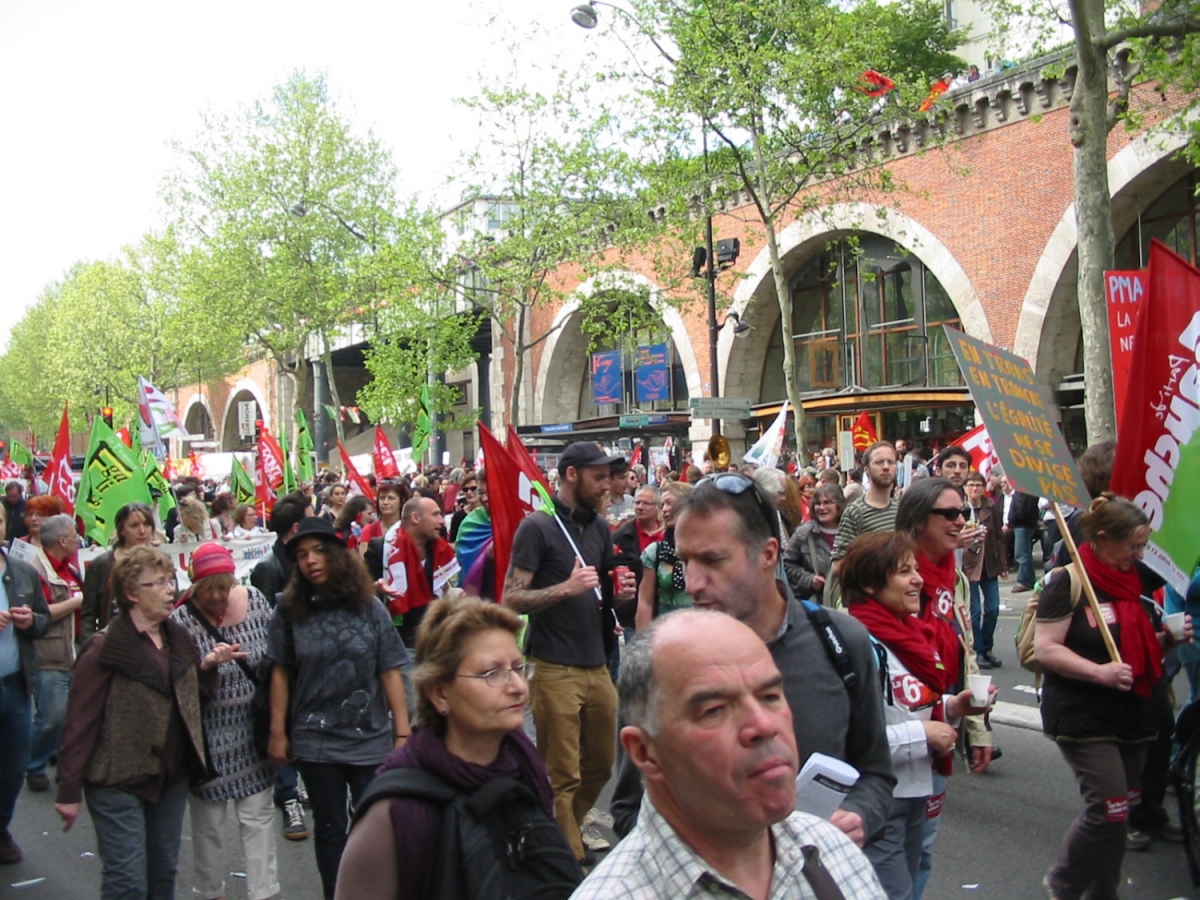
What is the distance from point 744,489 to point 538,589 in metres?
2.70

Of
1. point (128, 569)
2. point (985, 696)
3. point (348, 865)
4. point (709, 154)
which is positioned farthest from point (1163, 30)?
point (348, 865)

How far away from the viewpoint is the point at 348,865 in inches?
103

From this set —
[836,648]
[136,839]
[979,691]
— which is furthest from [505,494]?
[836,648]

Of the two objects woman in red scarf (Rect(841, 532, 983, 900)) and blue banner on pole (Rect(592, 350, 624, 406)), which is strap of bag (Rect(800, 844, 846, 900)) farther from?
blue banner on pole (Rect(592, 350, 624, 406))

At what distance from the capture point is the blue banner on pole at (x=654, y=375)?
3534 centimetres

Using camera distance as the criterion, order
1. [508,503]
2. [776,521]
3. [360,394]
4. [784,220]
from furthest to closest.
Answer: [360,394], [784,220], [508,503], [776,521]

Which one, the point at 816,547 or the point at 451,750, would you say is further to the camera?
the point at 816,547

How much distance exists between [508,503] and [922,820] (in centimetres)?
354

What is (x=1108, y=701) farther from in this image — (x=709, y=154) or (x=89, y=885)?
(x=709, y=154)

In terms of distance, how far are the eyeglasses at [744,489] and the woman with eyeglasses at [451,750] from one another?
2.44 feet

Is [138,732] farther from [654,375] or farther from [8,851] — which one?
[654,375]

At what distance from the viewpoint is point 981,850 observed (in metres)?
5.51

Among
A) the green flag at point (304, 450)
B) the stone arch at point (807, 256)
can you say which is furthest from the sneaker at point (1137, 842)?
the stone arch at point (807, 256)

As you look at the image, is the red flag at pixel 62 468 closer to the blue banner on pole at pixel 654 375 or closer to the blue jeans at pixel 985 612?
the blue jeans at pixel 985 612
